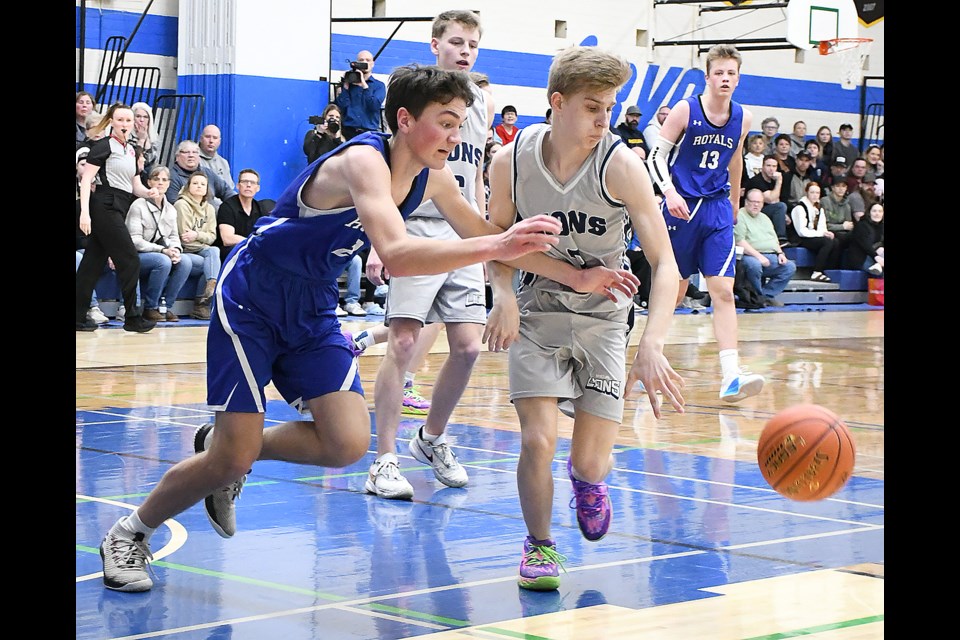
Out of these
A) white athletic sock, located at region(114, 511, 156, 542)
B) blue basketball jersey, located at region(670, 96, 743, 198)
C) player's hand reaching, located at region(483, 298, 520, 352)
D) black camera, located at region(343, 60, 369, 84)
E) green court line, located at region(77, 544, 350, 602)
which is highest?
black camera, located at region(343, 60, 369, 84)

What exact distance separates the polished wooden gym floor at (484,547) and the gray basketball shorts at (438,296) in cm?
71

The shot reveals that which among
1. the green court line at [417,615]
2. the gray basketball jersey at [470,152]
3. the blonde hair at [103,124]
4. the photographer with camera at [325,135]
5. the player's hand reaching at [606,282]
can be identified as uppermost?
the photographer with camera at [325,135]

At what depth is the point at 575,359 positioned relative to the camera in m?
4.36

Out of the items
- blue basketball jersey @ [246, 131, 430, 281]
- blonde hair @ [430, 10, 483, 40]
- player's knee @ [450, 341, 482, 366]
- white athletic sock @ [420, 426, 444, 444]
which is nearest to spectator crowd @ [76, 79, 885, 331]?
blonde hair @ [430, 10, 483, 40]

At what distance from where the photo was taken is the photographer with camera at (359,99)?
1469cm

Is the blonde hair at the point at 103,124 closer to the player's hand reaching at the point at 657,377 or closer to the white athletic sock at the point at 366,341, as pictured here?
the white athletic sock at the point at 366,341

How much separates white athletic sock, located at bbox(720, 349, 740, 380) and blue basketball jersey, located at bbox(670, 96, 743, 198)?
35.7 inches

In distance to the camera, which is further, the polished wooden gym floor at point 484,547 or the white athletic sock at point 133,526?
the white athletic sock at point 133,526

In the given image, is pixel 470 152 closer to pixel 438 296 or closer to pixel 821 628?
pixel 438 296

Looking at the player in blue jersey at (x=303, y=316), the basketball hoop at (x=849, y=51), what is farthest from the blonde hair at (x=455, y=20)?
the basketball hoop at (x=849, y=51)

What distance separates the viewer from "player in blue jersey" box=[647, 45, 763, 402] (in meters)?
7.78

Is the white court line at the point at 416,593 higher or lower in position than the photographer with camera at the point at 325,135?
lower

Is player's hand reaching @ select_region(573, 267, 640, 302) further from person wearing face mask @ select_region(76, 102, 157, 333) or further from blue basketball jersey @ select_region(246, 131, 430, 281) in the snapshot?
person wearing face mask @ select_region(76, 102, 157, 333)

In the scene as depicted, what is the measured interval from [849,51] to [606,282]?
1471cm
